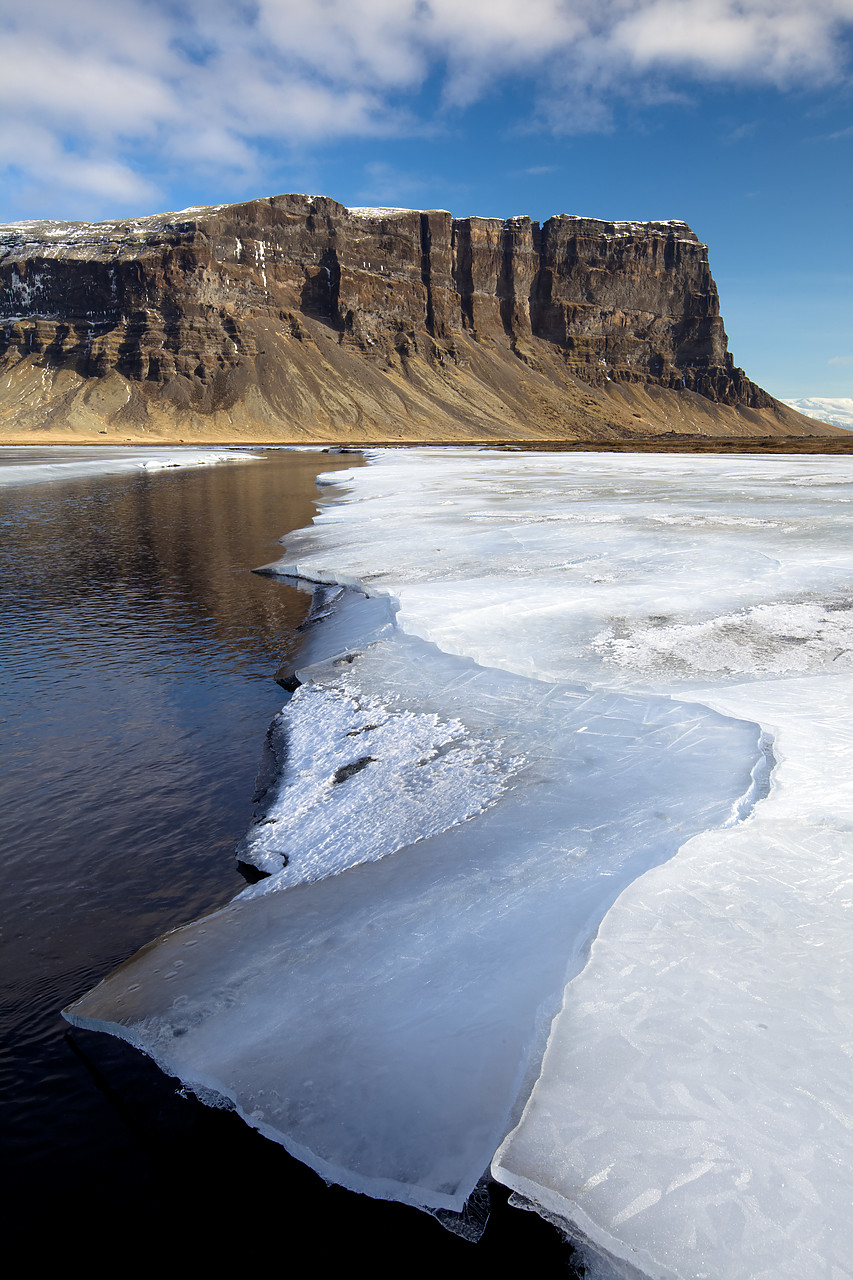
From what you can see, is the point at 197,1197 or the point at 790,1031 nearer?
the point at 790,1031

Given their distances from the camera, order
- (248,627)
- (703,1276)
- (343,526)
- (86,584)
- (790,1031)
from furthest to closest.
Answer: (343,526)
(86,584)
(248,627)
(790,1031)
(703,1276)

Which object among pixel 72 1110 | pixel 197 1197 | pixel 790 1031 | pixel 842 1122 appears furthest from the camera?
pixel 72 1110

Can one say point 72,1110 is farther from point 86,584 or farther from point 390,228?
point 390,228

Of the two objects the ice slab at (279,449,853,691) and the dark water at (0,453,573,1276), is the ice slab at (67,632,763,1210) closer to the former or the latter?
the dark water at (0,453,573,1276)

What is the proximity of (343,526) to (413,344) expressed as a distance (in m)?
104

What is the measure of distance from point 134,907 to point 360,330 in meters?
113

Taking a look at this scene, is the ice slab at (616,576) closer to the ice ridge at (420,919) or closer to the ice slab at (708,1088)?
the ice ridge at (420,919)

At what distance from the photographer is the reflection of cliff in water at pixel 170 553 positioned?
995 centimetres

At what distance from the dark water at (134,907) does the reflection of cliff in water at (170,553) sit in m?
0.10

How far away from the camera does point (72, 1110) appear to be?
9.37ft

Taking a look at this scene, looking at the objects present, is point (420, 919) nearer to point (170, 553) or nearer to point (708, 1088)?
point (708, 1088)

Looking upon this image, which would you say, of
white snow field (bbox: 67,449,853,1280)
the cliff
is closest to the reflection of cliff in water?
white snow field (bbox: 67,449,853,1280)

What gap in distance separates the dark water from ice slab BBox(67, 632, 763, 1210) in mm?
288

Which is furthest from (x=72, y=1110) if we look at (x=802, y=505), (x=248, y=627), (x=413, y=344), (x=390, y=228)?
(x=390, y=228)
